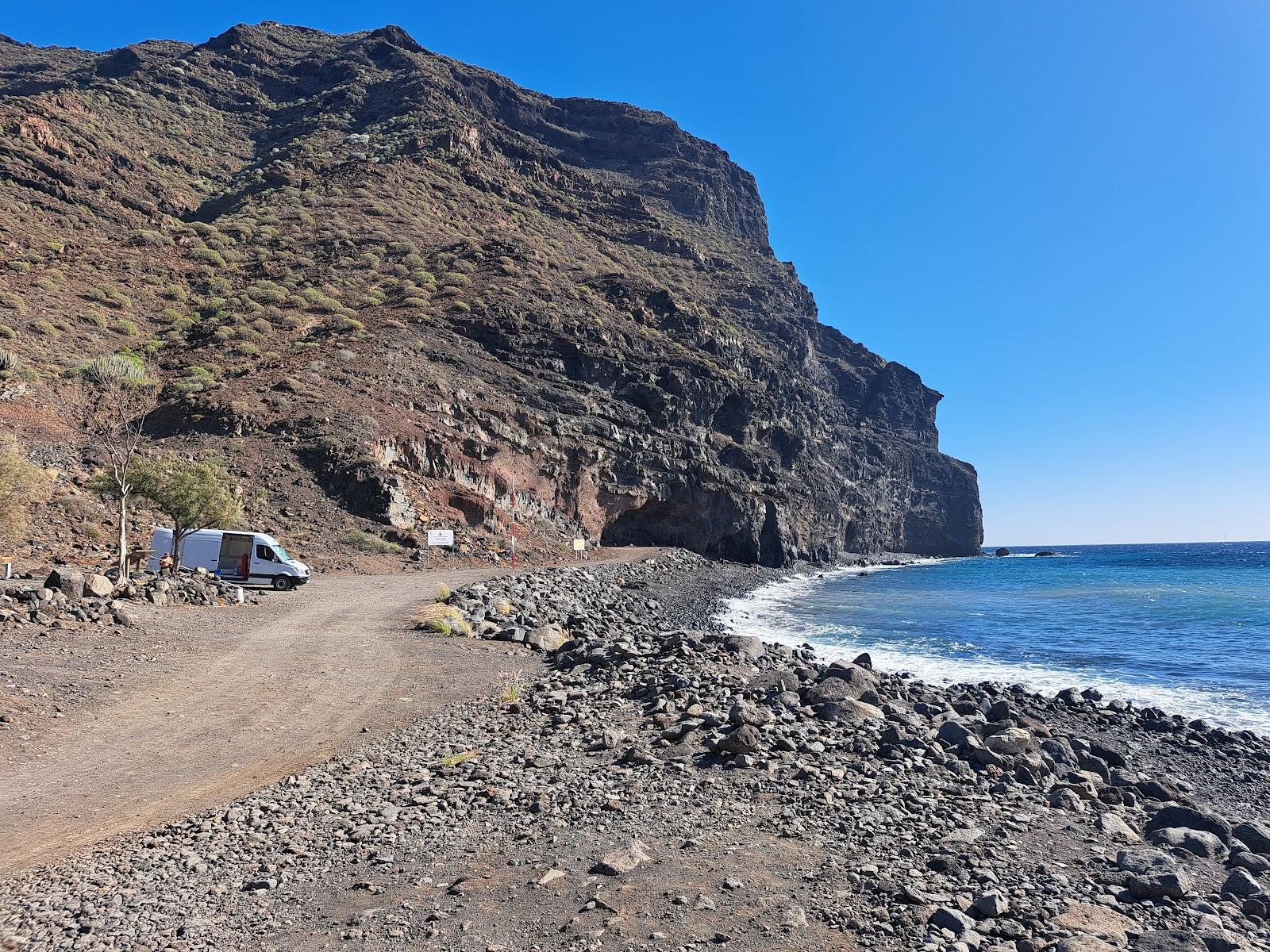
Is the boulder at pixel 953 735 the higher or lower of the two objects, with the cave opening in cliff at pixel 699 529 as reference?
lower

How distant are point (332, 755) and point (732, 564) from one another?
56.0 metres

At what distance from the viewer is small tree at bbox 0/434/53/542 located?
15.9 metres

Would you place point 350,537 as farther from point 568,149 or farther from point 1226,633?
point 568,149

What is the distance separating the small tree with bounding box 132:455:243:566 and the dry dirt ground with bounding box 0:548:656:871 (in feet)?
19.1

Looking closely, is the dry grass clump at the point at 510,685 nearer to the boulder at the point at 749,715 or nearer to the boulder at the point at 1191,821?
the boulder at the point at 749,715

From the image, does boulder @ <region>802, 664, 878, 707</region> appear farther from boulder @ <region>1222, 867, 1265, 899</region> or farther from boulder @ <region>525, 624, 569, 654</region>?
boulder @ <region>525, 624, 569, 654</region>

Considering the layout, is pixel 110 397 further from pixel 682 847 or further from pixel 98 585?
pixel 682 847

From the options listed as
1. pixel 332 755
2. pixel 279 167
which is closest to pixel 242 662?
pixel 332 755

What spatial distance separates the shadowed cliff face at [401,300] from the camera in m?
39.6

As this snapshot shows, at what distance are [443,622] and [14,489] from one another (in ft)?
36.8

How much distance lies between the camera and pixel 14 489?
53.3ft

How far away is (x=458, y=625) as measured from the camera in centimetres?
1481

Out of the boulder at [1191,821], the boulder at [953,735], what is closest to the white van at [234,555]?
the boulder at [953,735]

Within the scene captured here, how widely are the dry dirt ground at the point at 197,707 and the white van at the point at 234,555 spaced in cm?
511
